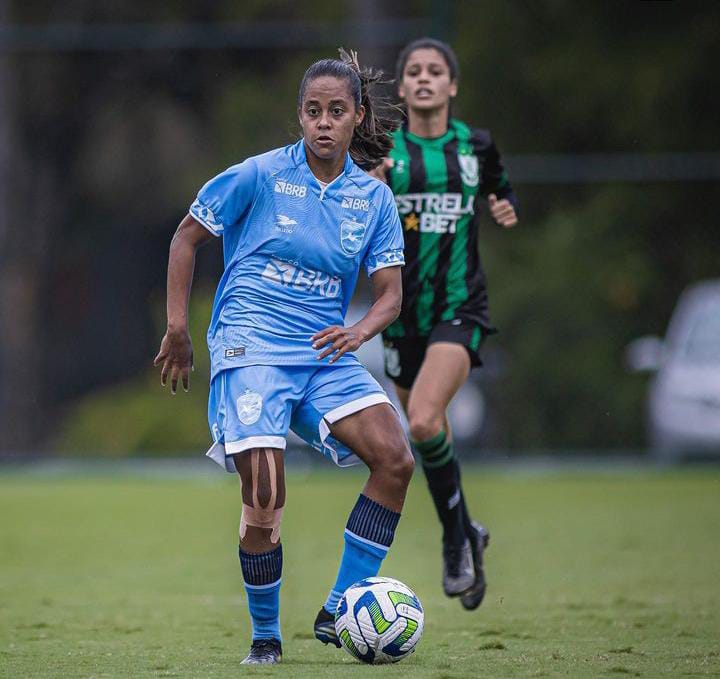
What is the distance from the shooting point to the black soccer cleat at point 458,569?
645 cm

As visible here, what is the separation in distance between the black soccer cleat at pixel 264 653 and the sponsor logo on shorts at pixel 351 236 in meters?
1.28

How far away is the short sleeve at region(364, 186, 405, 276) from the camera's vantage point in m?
5.28

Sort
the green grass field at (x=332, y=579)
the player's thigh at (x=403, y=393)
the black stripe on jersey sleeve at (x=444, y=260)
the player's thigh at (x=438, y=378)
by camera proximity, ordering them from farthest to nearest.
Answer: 1. the player's thigh at (x=403, y=393)
2. the black stripe on jersey sleeve at (x=444, y=260)
3. the player's thigh at (x=438, y=378)
4. the green grass field at (x=332, y=579)

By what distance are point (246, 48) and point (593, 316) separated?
4322mm

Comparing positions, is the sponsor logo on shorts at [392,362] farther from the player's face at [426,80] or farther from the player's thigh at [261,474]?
the player's thigh at [261,474]

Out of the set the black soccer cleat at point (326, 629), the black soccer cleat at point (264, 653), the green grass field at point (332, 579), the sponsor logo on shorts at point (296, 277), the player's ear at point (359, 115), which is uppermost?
the player's ear at point (359, 115)

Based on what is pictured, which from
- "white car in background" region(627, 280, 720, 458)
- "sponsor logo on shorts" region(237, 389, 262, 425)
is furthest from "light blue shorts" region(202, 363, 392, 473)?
"white car in background" region(627, 280, 720, 458)

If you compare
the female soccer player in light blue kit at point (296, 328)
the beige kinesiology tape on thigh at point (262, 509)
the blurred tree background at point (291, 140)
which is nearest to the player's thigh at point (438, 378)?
the female soccer player in light blue kit at point (296, 328)

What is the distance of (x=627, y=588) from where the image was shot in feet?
23.7

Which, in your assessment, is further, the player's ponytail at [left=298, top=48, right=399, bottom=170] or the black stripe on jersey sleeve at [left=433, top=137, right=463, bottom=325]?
the black stripe on jersey sleeve at [left=433, top=137, right=463, bottom=325]

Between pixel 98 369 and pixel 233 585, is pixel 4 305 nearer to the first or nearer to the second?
pixel 98 369

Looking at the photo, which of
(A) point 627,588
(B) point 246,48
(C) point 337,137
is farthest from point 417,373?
(B) point 246,48

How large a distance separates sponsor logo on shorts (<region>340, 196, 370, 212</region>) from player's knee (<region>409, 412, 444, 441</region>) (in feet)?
5.03

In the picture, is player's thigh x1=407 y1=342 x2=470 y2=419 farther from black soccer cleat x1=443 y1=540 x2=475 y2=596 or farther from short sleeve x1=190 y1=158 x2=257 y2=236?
short sleeve x1=190 y1=158 x2=257 y2=236
